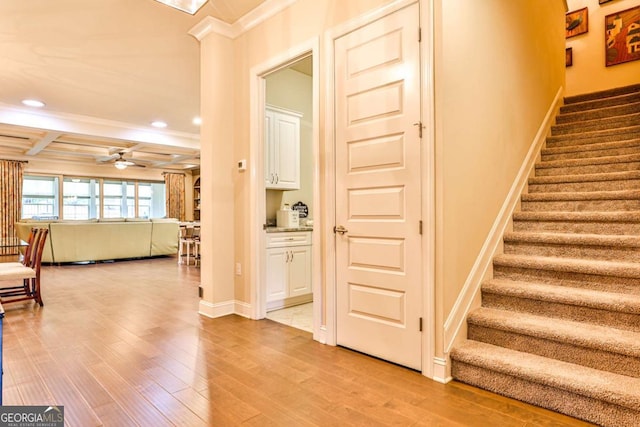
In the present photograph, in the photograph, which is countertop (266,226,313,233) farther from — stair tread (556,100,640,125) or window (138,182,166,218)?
window (138,182,166,218)

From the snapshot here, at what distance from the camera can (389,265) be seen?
8.04ft

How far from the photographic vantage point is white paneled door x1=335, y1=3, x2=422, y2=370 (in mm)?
2330

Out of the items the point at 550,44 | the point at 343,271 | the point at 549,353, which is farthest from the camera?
the point at 550,44

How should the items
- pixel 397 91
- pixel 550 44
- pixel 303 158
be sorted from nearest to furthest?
pixel 397 91 < pixel 550 44 < pixel 303 158

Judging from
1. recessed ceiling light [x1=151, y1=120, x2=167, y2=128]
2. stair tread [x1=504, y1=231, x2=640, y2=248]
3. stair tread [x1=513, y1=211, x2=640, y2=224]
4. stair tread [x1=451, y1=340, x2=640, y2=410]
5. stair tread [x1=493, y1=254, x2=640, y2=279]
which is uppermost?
recessed ceiling light [x1=151, y1=120, x2=167, y2=128]

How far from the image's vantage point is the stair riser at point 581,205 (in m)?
2.84

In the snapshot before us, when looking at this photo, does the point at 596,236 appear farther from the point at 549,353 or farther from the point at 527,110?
the point at 527,110

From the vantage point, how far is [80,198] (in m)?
11.2

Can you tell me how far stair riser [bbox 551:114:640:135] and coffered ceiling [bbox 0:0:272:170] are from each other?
11.7 ft

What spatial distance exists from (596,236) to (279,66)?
9.43ft

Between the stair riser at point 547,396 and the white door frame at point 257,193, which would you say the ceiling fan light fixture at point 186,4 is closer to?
the white door frame at point 257,193

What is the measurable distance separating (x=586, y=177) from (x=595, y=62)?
407 centimetres

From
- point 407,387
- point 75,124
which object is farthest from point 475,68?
point 75,124
